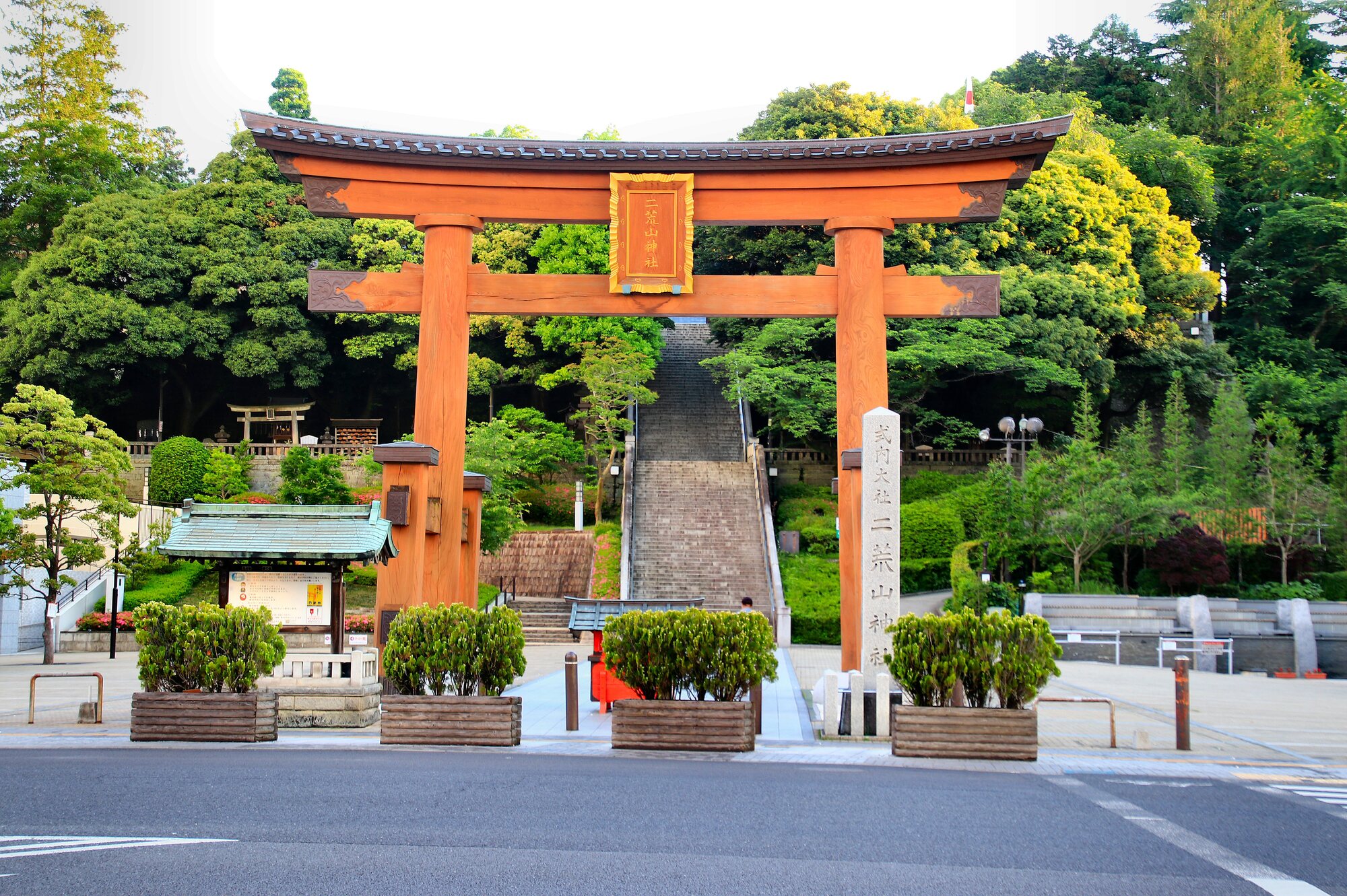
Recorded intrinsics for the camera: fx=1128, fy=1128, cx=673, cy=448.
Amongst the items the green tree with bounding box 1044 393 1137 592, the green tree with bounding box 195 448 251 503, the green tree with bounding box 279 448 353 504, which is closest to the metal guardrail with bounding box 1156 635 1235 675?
the green tree with bounding box 1044 393 1137 592

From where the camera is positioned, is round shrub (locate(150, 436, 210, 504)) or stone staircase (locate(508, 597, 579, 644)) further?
round shrub (locate(150, 436, 210, 504))

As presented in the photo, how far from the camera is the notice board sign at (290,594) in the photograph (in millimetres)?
15789

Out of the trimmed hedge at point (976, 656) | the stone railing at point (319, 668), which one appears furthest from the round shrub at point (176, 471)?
the trimmed hedge at point (976, 656)

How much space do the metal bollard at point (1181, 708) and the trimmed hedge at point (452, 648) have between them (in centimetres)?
723

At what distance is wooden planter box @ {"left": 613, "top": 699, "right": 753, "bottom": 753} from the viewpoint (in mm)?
11494

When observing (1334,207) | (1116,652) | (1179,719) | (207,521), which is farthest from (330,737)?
(1334,207)

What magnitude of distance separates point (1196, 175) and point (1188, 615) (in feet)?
80.2

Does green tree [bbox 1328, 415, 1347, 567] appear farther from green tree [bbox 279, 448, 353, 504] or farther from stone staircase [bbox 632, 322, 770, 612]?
green tree [bbox 279, 448, 353, 504]

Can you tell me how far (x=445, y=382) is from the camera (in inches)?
675

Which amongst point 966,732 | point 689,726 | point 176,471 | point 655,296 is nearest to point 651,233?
point 655,296

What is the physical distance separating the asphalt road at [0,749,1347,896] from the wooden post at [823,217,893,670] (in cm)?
719

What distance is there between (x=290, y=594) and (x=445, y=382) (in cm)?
383

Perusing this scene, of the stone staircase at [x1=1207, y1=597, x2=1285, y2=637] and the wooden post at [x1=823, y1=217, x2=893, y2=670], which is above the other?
the wooden post at [x1=823, y1=217, x2=893, y2=670]

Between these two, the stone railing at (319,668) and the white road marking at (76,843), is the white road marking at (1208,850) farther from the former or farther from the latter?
the stone railing at (319,668)
